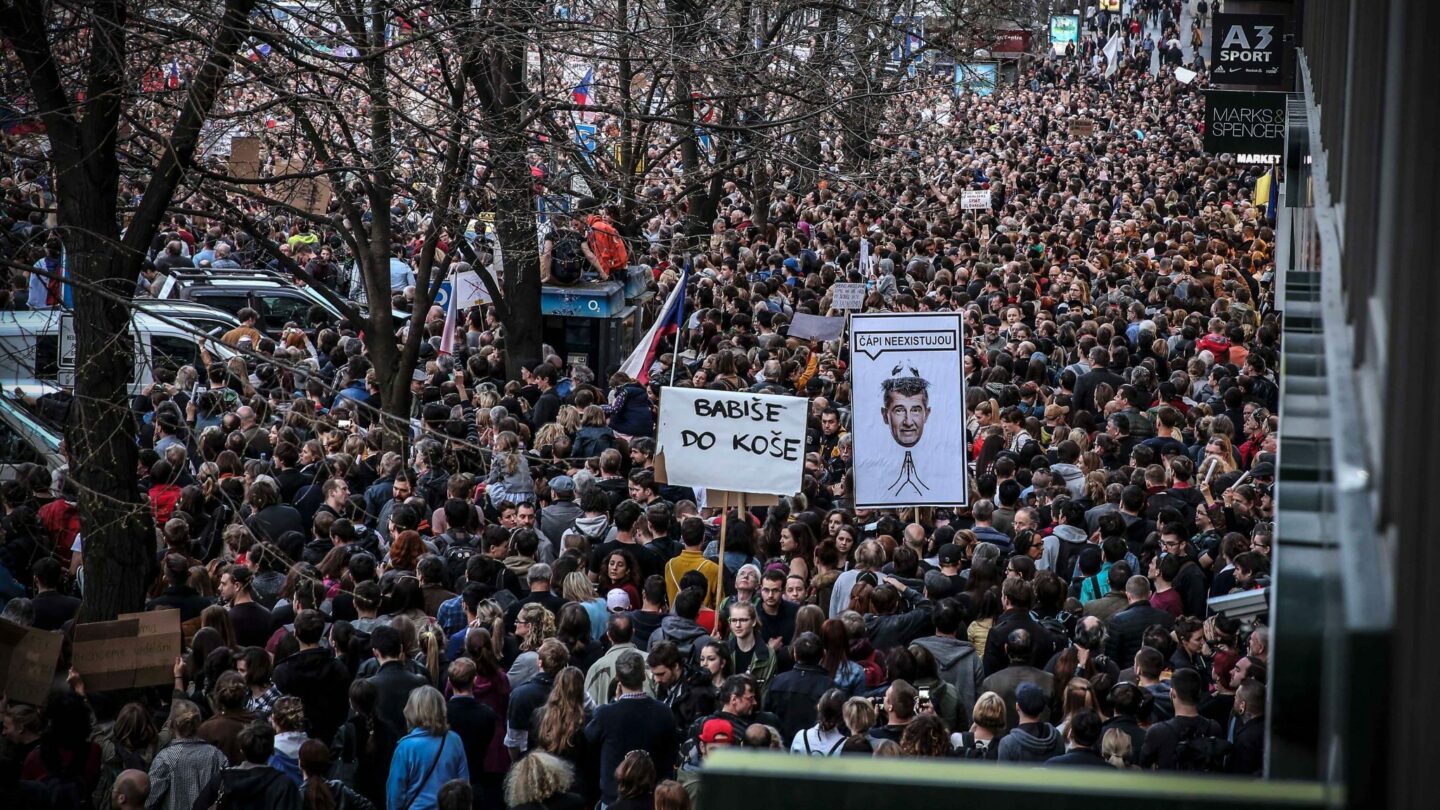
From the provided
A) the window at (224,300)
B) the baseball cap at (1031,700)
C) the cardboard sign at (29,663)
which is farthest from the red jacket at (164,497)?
the window at (224,300)

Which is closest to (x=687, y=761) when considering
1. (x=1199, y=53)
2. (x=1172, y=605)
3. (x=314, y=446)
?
Result: (x=1172, y=605)

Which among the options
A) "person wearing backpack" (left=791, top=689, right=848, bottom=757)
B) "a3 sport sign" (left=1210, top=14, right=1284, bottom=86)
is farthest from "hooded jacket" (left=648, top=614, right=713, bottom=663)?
"a3 sport sign" (left=1210, top=14, right=1284, bottom=86)

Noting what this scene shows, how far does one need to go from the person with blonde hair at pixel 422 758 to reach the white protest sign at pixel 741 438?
3461 mm

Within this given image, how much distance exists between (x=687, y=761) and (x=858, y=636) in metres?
1.34

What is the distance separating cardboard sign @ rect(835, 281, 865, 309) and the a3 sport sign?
6.49 meters

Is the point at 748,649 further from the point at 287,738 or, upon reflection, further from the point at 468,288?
the point at 468,288

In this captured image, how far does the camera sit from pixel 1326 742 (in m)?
2.36

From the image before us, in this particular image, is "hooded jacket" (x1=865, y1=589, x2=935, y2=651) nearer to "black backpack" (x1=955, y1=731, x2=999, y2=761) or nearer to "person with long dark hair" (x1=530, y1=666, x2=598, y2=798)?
"black backpack" (x1=955, y1=731, x2=999, y2=761)

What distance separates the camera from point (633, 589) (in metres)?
9.73

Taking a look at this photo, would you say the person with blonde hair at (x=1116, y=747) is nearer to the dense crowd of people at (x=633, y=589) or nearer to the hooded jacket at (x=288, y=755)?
the dense crowd of people at (x=633, y=589)

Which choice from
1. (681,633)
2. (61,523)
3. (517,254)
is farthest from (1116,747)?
(517,254)

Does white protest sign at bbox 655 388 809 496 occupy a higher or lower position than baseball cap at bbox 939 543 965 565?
higher

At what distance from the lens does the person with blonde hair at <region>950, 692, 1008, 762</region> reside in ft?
24.2

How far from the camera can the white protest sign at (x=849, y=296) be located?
19547 millimetres
